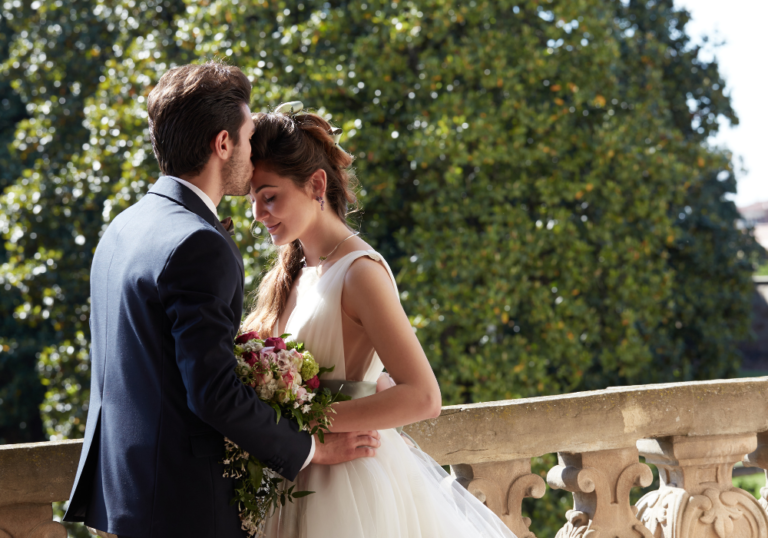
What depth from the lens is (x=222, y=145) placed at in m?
1.78

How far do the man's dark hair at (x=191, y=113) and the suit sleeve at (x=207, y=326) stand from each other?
289 millimetres

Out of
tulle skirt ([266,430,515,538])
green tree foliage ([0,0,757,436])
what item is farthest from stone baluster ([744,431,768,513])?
green tree foliage ([0,0,757,436])

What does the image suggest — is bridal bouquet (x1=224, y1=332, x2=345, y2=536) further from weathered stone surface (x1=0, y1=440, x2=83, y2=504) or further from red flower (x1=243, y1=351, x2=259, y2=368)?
weathered stone surface (x1=0, y1=440, x2=83, y2=504)

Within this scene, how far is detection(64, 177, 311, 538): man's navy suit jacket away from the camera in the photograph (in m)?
1.54

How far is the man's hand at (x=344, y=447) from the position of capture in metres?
1.94

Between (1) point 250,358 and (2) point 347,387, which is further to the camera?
(2) point 347,387

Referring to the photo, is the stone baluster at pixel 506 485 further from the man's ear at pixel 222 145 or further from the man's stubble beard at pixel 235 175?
the man's ear at pixel 222 145

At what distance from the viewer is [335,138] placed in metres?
2.36

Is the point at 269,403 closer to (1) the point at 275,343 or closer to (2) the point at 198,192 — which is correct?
(1) the point at 275,343

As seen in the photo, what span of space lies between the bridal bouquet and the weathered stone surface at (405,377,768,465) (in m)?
0.55

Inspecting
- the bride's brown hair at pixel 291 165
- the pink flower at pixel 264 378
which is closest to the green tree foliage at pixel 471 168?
the bride's brown hair at pixel 291 165

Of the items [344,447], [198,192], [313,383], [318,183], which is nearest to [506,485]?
[344,447]

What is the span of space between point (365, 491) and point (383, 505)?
0.06 metres

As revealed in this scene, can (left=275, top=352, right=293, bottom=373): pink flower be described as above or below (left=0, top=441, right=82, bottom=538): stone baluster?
above
